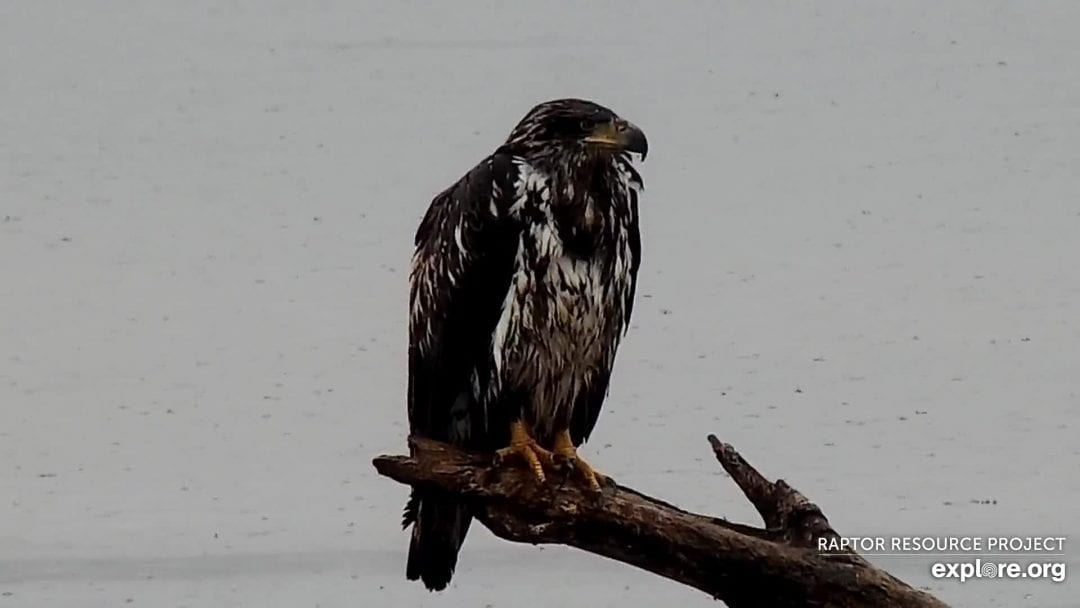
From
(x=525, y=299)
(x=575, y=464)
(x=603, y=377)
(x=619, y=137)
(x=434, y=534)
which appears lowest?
(x=434, y=534)

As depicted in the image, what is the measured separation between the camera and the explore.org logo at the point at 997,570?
17.7 feet

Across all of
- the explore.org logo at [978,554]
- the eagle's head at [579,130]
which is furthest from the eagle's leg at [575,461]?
the explore.org logo at [978,554]

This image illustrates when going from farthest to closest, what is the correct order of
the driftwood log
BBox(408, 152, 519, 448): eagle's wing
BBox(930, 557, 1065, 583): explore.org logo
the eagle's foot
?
BBox(930, 557, 1065, 583): explore.org logo < BBox(408, 152, 519, 448): eagle's wing < the eagle's foot < the driftwood log

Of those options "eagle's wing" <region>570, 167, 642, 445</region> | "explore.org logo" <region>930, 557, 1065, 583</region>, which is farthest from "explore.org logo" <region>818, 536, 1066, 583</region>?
"eagle's wing" <region>570, 167, 642, 445</region>

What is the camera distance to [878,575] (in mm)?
3572

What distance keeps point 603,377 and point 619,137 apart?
515 mm

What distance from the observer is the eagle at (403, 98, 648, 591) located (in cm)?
390

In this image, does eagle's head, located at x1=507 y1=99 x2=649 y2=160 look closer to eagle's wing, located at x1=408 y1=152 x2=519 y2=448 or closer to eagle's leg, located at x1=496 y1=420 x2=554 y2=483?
eagle's wing, located at x1=408 y1=152 x2=519 y2=448

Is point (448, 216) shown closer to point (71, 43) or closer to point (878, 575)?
point (878, 575)

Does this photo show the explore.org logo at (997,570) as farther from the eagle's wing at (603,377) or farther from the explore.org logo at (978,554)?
the eagle's wing at (603,377)

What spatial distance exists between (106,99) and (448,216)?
461 cm

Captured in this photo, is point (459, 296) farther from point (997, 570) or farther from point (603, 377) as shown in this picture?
point (997, 570)

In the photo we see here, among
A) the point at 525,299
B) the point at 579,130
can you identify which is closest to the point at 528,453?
the point at 525,299

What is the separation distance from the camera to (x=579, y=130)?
3.91 m
